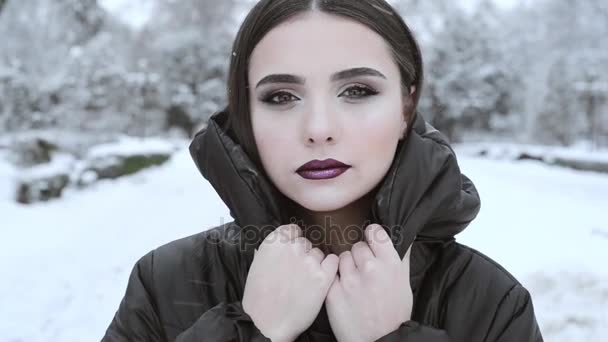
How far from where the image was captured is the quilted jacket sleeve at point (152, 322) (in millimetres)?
1146

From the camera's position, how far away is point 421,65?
1.50 m

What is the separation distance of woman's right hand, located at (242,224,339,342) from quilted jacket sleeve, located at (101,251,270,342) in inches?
1.3

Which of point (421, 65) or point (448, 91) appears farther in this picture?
point (448, 91)

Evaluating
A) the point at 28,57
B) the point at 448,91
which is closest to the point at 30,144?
the point at 28,57

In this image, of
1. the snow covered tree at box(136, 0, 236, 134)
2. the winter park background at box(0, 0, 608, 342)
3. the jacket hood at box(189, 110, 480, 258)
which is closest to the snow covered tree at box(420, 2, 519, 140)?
the winter park background at box(0, 0, 608, 342)

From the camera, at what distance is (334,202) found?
1278mm

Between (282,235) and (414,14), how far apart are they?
21790 millimetres

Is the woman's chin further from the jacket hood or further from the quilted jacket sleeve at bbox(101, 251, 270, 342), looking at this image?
the quilted jacket sleeve at bbox(101, 251, 270, 342)

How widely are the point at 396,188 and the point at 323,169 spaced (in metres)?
0.20

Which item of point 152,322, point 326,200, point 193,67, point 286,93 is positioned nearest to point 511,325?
point 326,200

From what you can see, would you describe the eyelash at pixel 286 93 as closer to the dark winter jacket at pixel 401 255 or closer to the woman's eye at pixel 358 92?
the woman's eye at pixel 358 92

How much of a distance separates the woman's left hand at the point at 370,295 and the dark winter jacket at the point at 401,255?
1.6 inches

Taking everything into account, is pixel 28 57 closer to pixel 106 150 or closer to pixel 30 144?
pixel 106 150

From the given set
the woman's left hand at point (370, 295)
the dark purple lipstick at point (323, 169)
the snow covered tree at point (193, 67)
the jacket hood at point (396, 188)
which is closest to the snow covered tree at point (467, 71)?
the snow covered tree at point (193, 67)
